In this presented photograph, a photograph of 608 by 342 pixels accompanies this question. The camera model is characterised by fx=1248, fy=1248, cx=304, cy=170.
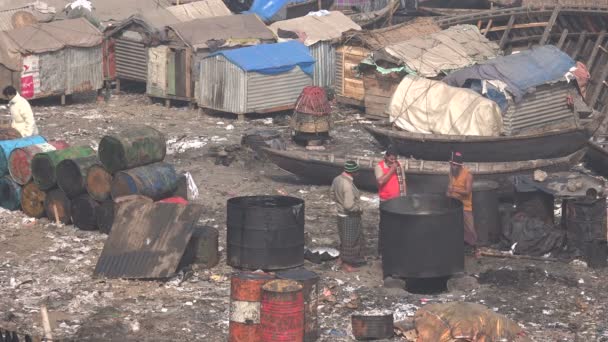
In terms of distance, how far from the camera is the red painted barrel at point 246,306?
12.9m

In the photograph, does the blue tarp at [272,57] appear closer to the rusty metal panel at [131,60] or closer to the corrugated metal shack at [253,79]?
the corrugated metal shack at [253,79]

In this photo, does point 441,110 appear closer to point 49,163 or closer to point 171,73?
point 49,163

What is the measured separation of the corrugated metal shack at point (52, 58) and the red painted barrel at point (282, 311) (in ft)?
50.5

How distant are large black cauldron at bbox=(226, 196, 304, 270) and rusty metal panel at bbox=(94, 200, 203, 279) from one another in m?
0.60

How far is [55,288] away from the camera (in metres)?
15.3

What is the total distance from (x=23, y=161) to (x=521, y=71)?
9.65m

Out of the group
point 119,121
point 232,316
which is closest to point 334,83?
point 119,121

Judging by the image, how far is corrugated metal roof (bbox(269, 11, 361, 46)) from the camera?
28.7 meters

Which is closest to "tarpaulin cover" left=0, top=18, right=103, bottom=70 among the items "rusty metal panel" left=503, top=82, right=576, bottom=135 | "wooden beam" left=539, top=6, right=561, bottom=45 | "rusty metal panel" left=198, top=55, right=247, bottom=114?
"rusty metal panel" left=198, top=55, right=247, bottom=114

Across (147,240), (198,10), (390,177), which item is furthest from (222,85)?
(147,240)

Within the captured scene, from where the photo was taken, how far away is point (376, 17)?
32219 millimetres

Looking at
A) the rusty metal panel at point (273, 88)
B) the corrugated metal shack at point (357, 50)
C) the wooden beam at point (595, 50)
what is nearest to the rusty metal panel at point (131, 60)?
the rusty metal panel at point (273, 88)

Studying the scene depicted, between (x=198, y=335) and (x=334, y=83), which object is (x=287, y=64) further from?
(x=198, y=335)

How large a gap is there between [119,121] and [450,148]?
8.28 meters
